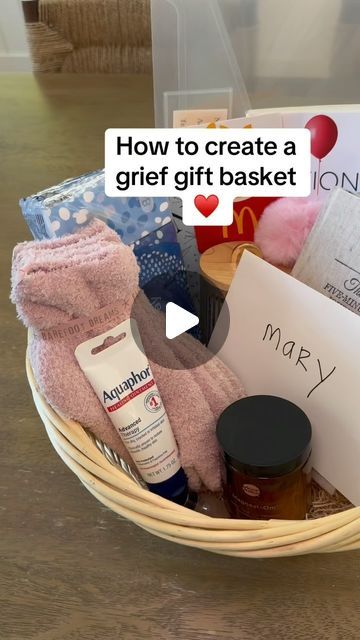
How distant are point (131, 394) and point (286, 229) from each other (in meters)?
0.26

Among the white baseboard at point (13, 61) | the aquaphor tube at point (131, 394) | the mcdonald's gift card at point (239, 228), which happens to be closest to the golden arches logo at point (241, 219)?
the mcdonald's gift card at point (239, 228)

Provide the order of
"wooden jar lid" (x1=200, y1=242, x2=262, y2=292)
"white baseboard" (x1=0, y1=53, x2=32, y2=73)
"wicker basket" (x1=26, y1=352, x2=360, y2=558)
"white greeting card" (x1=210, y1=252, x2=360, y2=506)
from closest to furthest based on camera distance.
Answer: "wicker basket" (x1=26, y1=352, x2=360, y2=558) → "white greeting card" (x1=210, y1=252, x2=360, y2=506) → "wooden jar lid" (x1=200, y1=242, x2=262, y2=292) → "white baseboard" (x1=0, y1=53, x2=32, y2=73)

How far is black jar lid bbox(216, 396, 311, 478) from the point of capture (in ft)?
1.39

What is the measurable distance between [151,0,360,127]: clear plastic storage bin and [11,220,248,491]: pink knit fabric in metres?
0.29

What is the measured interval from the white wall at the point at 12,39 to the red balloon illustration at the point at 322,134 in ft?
8.60

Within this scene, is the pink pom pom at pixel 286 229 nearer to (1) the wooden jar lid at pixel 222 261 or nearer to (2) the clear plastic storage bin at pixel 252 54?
(1) the wooden jar lid at pixel 222 261

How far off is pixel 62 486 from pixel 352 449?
0.90 ft

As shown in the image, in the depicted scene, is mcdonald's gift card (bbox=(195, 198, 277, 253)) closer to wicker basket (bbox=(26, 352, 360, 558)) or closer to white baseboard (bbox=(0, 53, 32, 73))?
wicker basket (bbox=(26, 352, 360, 558))

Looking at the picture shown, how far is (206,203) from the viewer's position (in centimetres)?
64

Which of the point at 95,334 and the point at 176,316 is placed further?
the point at 176,316

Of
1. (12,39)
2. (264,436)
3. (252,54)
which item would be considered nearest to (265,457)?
(264,436)

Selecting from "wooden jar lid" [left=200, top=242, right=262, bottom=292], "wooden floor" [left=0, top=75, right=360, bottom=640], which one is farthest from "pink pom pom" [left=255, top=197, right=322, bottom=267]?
"wooden floor" [left=0, top=75, right=360, bottom=640]

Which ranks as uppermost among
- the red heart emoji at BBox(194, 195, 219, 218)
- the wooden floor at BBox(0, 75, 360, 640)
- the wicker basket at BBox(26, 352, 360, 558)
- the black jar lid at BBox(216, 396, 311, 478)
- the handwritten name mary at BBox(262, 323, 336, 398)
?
the red heart emoji at BBox(194, 195, 219, 218)

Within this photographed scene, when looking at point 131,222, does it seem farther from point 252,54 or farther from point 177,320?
point 252,54
